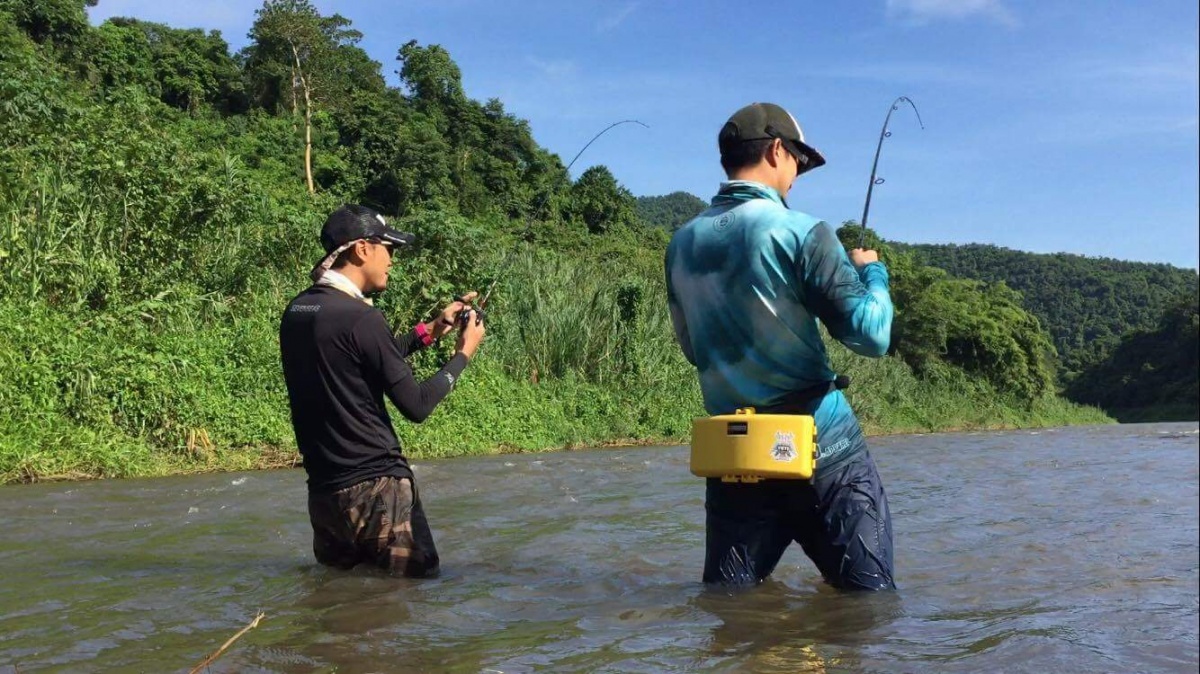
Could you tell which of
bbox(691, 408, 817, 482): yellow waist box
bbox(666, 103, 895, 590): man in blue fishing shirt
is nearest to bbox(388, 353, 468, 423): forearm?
bbox(666, 103, 895, 590): man in blue fishing shirt

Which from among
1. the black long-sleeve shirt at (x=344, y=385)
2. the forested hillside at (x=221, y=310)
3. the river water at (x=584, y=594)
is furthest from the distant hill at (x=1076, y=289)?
the black long-sleeve shirt at (x=344, y=385)

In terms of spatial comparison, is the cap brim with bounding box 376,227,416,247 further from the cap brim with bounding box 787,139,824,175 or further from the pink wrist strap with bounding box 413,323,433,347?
the cap brim with bounding box 787,139,824,175

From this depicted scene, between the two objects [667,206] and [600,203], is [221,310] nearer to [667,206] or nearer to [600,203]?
[600,203]

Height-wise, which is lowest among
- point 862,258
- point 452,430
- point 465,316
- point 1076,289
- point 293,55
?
point 452,430

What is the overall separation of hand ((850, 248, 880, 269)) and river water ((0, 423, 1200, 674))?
1.02 m

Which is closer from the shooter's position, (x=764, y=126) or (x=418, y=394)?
(x=764, y=126)

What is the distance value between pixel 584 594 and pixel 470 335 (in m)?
1.11

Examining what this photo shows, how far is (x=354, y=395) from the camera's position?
340 cm

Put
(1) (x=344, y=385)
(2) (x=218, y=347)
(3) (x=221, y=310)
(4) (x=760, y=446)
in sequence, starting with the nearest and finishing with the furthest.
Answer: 1. (4) (x=760, y=446)
2. (1) (x=344, y=385)
3. (2) (x=218, y=347)
4. (3) (x=221, y=310)

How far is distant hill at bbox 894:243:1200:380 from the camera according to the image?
38688 mm

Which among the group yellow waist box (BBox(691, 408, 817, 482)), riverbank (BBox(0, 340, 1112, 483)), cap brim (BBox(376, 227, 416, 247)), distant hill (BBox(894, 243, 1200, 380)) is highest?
distant hill (BBox(894, 243, 1200, 380))

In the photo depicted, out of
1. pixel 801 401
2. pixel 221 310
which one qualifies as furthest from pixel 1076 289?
pixel 801 401

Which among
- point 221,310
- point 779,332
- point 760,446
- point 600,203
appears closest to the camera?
point 760,446

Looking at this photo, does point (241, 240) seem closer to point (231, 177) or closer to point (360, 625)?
point (231, 177)
